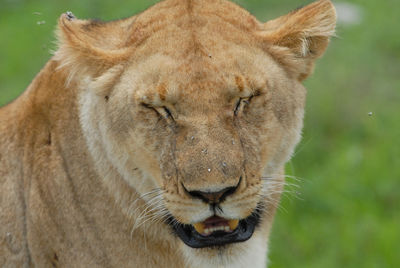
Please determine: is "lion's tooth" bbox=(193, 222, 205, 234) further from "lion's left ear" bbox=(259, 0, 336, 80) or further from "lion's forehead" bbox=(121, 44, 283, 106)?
"lion's left ear" bbox=(259, 0, 336, 80)

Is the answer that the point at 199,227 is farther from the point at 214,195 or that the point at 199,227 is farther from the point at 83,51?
the point at 83,51

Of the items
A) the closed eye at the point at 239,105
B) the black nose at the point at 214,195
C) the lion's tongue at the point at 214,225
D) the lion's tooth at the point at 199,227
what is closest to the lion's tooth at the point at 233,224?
the lion's tongue at the point at 214,225

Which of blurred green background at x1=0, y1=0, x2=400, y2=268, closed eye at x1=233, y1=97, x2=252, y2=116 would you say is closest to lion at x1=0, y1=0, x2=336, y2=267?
closed eye at x1=233, y1=97, x2=252, y2=116

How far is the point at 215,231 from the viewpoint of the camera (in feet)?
10.4

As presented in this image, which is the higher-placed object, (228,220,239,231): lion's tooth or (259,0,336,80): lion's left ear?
(259,0,336,80): lion's left ear

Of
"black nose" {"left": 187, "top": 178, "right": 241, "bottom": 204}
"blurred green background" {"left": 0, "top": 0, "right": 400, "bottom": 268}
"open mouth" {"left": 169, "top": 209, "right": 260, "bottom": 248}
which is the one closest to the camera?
"black nose" {"left": 187, "top": 178, "right": 241, "bottom": 204}

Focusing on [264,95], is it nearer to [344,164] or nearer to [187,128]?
[187,128]

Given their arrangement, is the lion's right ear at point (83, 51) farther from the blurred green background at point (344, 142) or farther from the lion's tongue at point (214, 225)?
the blurred green background at point (344, 142)

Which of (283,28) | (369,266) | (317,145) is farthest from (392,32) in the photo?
(283,28)

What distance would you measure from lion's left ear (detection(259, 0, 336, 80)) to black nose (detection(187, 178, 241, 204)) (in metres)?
0.65

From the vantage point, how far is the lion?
121 inches

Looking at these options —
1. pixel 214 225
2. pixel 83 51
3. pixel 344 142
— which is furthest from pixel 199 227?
pixel 344 142

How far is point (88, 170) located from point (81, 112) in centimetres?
24

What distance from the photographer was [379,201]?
260 inches
